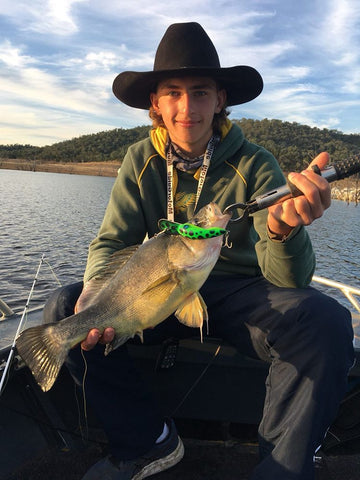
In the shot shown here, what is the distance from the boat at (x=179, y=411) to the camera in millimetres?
3105

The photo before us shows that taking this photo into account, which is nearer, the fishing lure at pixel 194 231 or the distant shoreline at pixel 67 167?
the fishing lure at pixel 194 231

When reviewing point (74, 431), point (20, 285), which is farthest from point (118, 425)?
point (20, 285)

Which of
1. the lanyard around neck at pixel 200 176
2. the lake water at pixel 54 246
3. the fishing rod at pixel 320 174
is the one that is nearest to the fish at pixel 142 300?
the fishing rod at pixel 320 174

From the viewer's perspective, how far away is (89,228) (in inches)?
824

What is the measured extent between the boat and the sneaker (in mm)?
137

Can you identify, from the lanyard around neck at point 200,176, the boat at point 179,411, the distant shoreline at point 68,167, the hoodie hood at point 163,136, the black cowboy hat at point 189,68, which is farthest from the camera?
the distant shoreline at point 68,167

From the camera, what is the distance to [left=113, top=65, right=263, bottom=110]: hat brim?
10.7ft

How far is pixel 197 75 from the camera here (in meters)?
3.27

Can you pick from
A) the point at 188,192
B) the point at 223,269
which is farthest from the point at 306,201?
the point at 188,192

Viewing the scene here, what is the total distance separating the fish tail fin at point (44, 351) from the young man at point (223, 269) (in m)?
0.19

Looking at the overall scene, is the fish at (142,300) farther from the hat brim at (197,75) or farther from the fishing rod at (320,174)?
the hat brim at (197,75)

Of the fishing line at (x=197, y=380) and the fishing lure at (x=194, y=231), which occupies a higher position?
the fishing lure at (x=194, y=231)

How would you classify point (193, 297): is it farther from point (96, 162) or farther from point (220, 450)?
point (96, 162)

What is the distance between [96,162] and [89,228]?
97.7 metres
